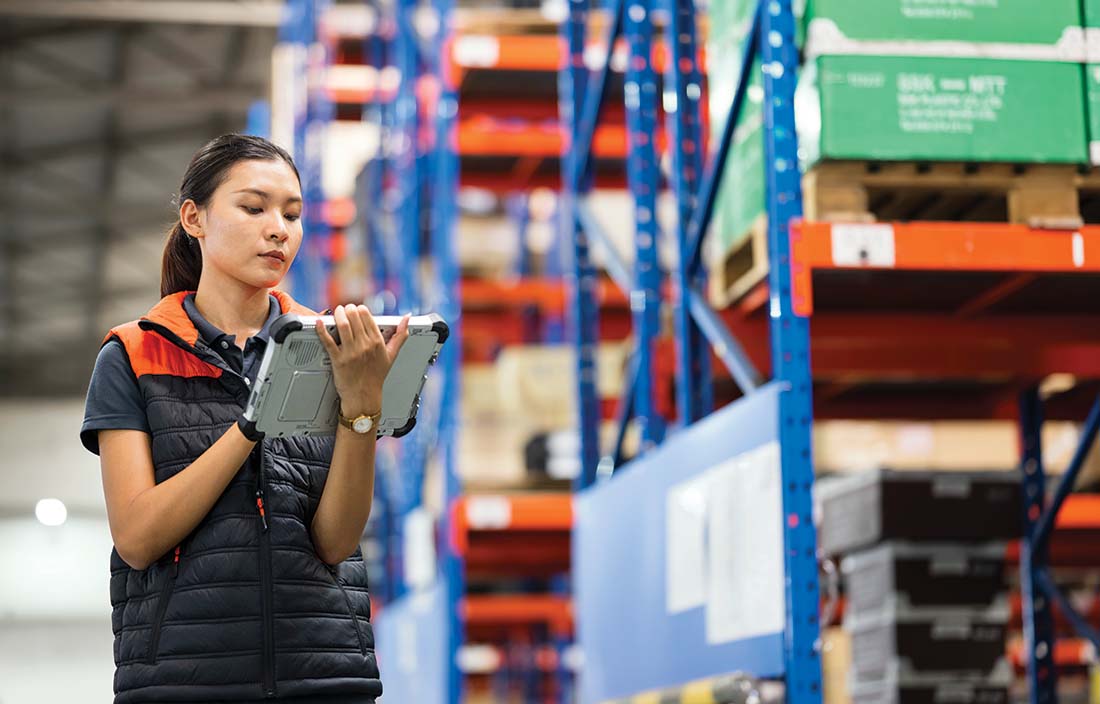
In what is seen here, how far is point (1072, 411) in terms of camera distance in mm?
6883

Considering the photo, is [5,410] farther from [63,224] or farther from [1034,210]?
[1034,210]

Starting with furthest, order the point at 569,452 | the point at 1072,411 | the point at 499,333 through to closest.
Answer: the point at 499,333 < the point at 569,452 < the point at 1072,411

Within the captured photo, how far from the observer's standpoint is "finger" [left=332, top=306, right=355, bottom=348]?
2180mm

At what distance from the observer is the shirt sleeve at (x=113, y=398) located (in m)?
2.27

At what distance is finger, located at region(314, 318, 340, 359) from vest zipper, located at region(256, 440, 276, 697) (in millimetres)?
187

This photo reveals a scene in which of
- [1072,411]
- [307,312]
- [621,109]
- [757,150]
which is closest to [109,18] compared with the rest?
[621,109]

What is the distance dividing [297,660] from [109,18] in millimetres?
16686

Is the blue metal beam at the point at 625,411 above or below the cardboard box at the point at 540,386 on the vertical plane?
below

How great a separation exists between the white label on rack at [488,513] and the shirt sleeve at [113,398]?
525cm

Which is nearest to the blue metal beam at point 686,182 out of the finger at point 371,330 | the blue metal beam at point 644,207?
the blue metal beam at point 644,207

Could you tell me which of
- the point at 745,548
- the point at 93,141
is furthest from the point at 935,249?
the point at 93,141

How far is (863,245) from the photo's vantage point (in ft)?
13.0

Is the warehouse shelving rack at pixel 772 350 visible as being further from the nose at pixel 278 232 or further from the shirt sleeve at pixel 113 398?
the shirt sleeve at pixel 113 398

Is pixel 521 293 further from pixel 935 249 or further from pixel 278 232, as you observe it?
pixel 278 232
